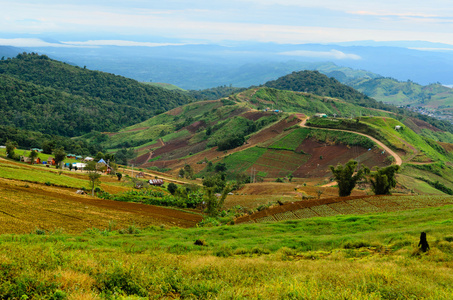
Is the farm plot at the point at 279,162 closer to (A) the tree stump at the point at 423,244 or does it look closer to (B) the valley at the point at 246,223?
(B) the valley at the point at 246,223

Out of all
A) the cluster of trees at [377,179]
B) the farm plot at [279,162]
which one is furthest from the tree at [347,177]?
the farm plot at [279,162]

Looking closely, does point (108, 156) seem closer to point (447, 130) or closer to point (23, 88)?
point (23, 88)

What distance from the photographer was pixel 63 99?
525ft

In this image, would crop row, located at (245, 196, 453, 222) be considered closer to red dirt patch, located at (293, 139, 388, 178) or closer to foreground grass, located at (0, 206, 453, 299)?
foreground grass, located at (0, 206, 453, 299)

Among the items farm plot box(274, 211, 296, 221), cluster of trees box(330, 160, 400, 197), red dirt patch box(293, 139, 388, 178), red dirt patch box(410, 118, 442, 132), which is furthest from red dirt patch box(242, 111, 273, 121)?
farm plot box(274, 211, 296, 221)

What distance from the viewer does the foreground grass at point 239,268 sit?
9906 millimetres

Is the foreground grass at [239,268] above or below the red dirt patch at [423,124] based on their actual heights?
below

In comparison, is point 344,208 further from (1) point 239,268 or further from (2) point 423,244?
(1) point 239,268

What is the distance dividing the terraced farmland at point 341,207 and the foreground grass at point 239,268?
1002 cm

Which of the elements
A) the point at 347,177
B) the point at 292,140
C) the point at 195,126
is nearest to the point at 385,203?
the point at 347,177

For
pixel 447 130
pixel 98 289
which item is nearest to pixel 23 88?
pixel 98 289

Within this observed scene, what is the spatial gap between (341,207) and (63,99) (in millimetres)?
153422

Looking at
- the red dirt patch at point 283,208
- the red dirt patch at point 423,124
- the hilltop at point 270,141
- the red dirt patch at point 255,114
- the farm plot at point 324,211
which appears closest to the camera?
the red dirt patch at point 283,208

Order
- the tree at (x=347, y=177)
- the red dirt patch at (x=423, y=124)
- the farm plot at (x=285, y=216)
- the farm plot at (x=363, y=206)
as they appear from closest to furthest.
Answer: the farm plot at (x=285, y=216)
the farm plot at (x=363, y=206)
the tree at (x=347, y=177)
the red dirt patch at (x=423, y=124)
